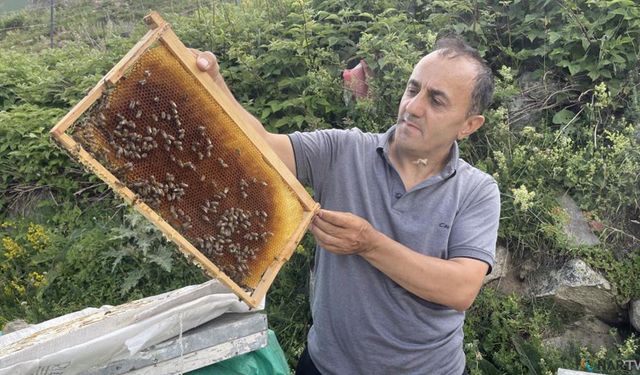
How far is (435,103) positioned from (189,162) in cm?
121

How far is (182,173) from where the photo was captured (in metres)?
2.32

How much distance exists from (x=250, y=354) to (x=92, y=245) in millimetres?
3244

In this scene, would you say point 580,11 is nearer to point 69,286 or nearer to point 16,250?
point 69,286

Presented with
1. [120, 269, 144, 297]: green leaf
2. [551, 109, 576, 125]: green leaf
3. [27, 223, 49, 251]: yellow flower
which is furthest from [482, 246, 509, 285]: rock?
[27, 223, 49, 251]: yellow flower

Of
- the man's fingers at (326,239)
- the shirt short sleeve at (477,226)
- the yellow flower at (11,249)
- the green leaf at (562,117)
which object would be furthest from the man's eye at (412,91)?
the yellow flower at (11,249)

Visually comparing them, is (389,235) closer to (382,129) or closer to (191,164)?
(191,164)

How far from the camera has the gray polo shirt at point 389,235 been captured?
268 centimetres

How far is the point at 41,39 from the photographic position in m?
11.8

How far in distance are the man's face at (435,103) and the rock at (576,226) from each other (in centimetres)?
280

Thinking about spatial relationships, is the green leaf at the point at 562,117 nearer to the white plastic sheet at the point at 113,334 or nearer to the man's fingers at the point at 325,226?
the man's fingers at the point at 325,226

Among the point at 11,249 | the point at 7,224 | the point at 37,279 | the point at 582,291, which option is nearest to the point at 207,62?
the point at 582,291

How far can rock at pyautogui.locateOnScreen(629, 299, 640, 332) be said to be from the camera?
469 cm

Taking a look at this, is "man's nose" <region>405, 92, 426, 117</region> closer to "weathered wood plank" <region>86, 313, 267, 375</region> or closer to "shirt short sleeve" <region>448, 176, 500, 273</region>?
"shirt short sleeve" <region>448, 176, 500, 273</region>

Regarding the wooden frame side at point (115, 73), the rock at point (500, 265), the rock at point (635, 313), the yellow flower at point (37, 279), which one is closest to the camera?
the wooden frame side at point (115, 73)
